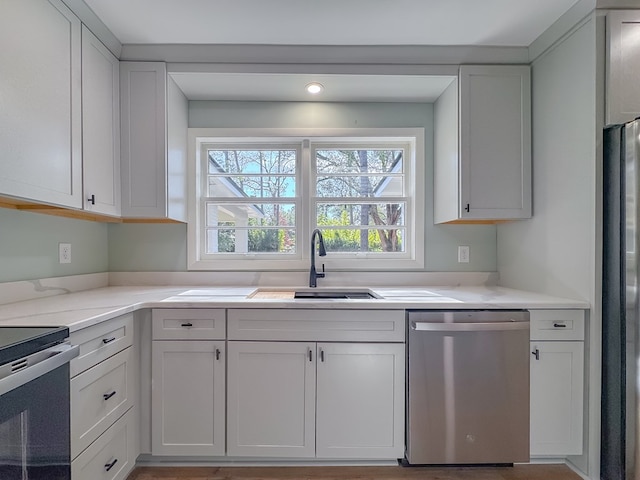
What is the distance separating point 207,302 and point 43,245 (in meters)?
0.93

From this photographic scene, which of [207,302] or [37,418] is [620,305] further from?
[37,418]

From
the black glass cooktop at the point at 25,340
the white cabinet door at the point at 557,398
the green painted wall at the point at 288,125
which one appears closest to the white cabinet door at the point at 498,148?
the green painted wall at the point at 288,125

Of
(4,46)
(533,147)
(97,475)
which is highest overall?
(4,46)

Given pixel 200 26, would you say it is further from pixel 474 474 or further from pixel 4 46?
pixel 474 474

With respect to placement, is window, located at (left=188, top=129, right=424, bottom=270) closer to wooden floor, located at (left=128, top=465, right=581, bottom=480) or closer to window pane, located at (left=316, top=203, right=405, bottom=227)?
window pane, located at (left=316, top=203, right=405, bottom=227)

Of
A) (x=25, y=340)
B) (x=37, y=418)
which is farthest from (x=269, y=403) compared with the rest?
(x=25, y=340)

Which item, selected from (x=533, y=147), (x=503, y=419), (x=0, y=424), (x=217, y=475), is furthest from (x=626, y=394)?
(x=0, y=424)

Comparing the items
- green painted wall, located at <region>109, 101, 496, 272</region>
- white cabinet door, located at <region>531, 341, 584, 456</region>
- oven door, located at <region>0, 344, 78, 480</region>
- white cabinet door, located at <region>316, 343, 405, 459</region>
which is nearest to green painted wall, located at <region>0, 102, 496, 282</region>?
green painted wall, located at <region>109, 101, 496, 272</region>

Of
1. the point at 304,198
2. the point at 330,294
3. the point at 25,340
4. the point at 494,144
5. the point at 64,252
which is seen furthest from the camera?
the point at 304,198

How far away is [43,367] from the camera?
106 cm

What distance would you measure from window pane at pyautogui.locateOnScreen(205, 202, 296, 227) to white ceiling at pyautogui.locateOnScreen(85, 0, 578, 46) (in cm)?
Answer: 107

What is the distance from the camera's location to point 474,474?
5.98 ft

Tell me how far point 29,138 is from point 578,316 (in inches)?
102

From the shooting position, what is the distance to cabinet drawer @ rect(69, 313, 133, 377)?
4.37ft
